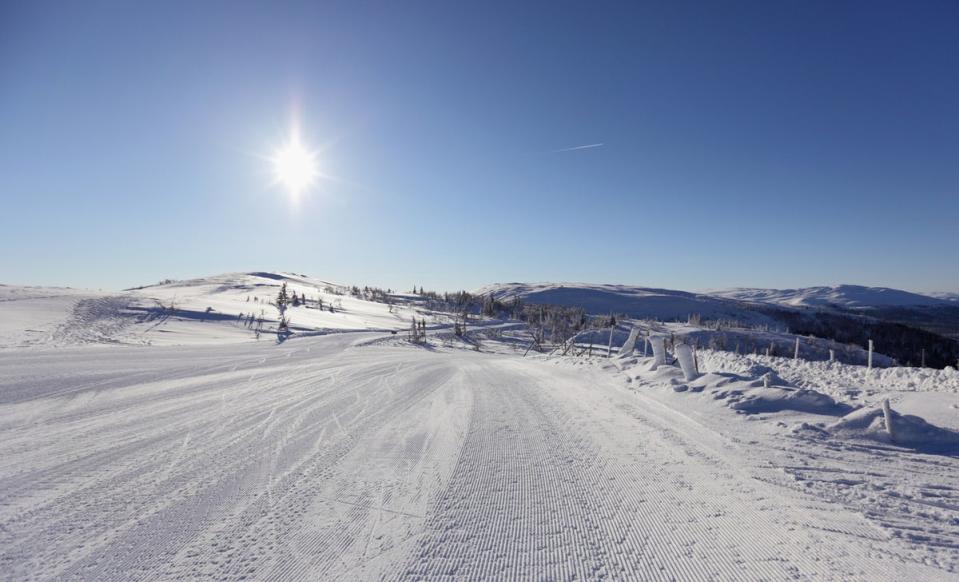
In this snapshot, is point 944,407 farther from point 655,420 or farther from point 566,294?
point 566,294

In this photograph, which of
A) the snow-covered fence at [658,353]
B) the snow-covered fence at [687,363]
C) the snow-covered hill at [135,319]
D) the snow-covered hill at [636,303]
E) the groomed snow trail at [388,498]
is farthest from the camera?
the snow-covered hill at [636,303]

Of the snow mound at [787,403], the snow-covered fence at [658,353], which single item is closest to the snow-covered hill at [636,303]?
the snow-covered fence at [658,353]

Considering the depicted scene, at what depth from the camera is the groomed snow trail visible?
260 cm

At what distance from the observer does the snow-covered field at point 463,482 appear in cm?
264

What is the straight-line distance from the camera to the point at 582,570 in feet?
8.39

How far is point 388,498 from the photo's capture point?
3.45m

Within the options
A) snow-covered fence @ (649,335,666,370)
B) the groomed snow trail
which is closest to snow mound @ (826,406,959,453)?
the groomed snow trail

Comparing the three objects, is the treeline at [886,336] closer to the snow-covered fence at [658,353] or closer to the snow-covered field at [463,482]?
the snow-covered fence at [658,353]


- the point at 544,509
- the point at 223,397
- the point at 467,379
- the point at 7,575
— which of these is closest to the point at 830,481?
the point at 544,509

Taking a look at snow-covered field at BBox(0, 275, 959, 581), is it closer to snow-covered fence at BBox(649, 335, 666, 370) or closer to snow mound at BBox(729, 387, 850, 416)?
snow mound at BBox(729, 387, 850, 416)

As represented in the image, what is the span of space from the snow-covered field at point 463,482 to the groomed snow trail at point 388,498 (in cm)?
2

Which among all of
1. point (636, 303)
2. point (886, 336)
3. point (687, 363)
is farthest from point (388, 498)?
point (636, 303)

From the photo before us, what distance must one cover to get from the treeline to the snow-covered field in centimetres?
3794

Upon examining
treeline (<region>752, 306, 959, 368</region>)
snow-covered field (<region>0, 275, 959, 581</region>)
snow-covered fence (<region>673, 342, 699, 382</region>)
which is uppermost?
snow-covered fence (<region>673, 342, 699, 382</region>)
